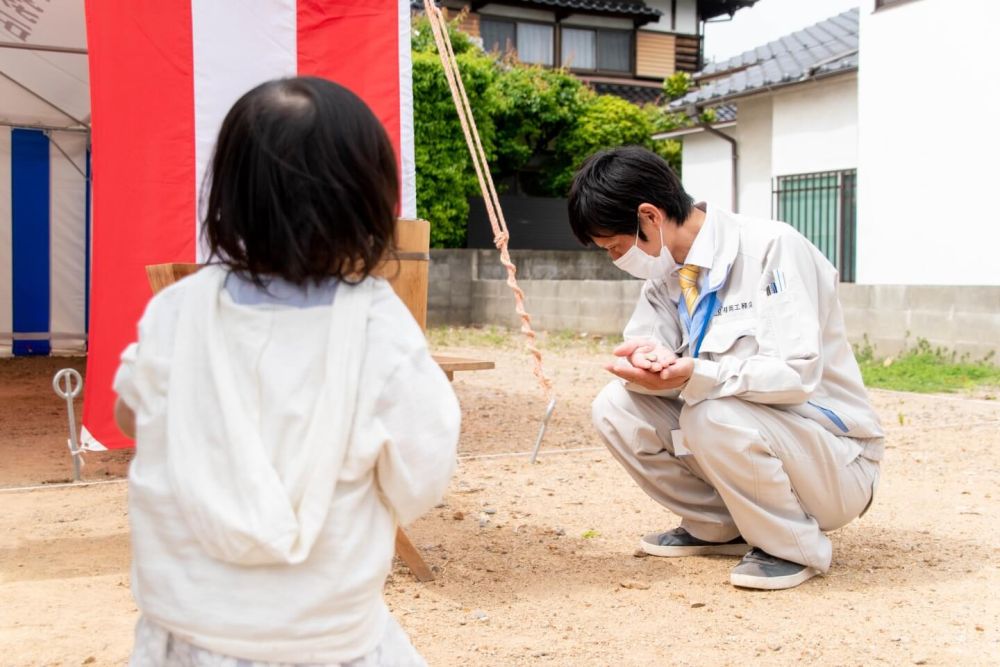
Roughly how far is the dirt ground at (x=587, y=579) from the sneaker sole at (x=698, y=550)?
0.04 m

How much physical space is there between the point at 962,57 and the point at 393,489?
8703 millimetres

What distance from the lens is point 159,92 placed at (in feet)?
10.9

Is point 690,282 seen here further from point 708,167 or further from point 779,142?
point 708,167

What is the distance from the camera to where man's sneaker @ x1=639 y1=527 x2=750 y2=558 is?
2.92m

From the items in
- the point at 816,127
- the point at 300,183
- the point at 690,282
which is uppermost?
the point at 816,127

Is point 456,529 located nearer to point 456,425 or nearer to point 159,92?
point 159,92

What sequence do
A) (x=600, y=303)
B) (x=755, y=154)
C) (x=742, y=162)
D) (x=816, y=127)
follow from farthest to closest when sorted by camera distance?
1. (x=742, y=162)
2. (x=755, y=154)
3. (x=816, y=127)
4. (x=600, y=303)

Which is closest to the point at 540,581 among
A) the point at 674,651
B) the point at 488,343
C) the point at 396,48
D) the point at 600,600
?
the point at 600,600

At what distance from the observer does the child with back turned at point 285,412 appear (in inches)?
46.4

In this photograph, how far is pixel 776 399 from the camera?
2510 mm

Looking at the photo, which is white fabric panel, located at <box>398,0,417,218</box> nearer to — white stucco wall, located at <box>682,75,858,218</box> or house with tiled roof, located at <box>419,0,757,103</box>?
white stucco wall, located at <box>682,75,858,218</box>

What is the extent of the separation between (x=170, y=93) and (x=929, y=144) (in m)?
7.30

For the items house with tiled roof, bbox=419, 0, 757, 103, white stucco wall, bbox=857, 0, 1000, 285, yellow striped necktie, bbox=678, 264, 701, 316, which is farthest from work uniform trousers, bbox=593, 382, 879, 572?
house with tiled roof, bbox=419, 0, 757, 103

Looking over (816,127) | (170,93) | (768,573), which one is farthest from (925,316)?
(170,93)
